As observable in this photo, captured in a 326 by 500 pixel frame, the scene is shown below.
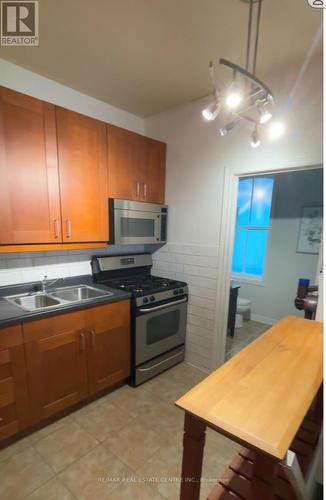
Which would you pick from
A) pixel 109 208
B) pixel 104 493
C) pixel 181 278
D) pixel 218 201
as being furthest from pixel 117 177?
pixel 104 493

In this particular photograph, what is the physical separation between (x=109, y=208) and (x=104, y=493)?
192 cm

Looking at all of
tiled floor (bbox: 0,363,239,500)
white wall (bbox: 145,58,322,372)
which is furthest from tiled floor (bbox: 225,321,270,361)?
tiled floor (bbox: 0,363,239,500)

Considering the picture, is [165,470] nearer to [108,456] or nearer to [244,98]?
[108,456]

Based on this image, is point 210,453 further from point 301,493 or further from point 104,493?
point 301,493

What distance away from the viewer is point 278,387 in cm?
82

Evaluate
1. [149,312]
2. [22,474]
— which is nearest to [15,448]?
[22,474]

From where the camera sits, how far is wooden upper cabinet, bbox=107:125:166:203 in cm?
215

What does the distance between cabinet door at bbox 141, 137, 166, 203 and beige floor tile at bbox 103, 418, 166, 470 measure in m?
1.96

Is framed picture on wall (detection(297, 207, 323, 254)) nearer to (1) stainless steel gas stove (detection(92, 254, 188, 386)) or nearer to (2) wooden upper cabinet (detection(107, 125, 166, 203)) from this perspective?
(1) stainless steel gas stove (detection(92, 254, 188, 386))

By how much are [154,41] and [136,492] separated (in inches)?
108

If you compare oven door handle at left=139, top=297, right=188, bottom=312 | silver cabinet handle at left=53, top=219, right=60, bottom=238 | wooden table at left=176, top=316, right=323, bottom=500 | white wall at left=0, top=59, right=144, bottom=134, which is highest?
white wall at left=0, top=59, right=144, bottom=134

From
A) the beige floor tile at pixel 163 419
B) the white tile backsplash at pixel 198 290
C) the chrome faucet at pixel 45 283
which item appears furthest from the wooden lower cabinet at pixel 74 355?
the white tile backsplash at pixel 198 290

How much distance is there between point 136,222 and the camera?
7.71ft

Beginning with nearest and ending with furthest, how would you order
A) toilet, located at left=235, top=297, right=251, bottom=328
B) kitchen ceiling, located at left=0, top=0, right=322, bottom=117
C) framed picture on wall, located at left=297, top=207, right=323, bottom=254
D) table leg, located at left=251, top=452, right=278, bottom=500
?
table leg, located at left=251, top=452, right=278, bottom=500
kitchen ceiling, located at left=0, top=0, right=322, bottom=117
framed picture on wall, located at left=297, top=207, right=323, bottom=254
toilet, located at left=235, top=297, right=251, bottom=328
